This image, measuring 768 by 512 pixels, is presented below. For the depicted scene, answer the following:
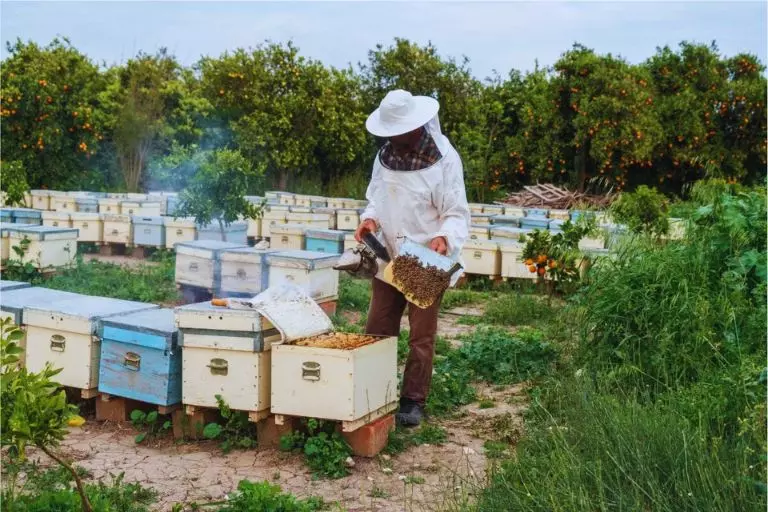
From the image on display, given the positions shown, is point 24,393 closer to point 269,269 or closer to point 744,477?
point 744,477

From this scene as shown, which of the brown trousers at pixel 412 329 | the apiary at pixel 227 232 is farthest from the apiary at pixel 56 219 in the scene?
the brown trousers at pixel 412 329

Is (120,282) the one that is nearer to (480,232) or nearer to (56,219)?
(56,219)

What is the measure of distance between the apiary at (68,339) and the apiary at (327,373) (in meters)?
0.90

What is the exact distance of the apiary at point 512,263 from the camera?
8602 mm

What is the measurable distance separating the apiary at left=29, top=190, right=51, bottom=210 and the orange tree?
2738 mm

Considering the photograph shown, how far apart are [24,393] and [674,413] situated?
219 cm

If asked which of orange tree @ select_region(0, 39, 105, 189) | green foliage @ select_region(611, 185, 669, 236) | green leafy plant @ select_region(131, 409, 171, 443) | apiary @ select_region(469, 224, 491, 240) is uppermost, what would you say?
orange tree @ select_region(0, 39, 105, 189)

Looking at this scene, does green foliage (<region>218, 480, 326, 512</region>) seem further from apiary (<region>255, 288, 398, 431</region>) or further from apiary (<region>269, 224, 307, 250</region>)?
apiary (<region>269, 224, 307, 250</region>)

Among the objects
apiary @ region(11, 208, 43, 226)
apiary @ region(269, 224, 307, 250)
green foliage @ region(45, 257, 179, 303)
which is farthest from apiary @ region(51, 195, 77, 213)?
apiary @ region(269, 224, 307, 250)

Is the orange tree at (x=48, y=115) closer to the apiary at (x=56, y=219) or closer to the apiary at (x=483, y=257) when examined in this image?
the apiary at (x=56, y=219)

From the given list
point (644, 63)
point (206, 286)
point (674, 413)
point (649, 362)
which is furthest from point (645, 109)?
point (674, 413)

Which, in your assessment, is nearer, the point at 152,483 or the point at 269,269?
the point at 152,483

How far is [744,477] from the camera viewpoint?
98.3 inches

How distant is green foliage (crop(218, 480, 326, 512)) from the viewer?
10.2 ft
